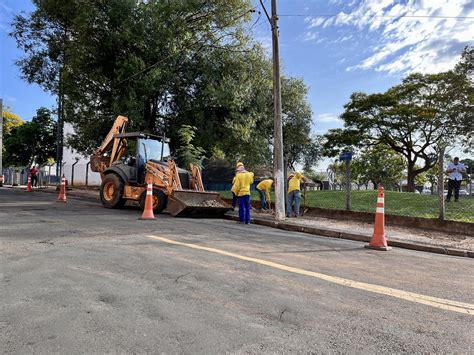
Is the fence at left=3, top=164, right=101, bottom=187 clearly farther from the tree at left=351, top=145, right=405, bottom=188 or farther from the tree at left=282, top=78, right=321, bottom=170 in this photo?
the tree at left=351, top=145, right=405, bottom=188

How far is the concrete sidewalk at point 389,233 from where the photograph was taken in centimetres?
799

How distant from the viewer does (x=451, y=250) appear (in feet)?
25.4

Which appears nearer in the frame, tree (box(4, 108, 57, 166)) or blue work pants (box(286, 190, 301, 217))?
blue work pants (box(286, 190, 301, 217))

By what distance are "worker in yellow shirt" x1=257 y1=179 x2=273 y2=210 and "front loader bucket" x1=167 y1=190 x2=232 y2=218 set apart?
6.36ft

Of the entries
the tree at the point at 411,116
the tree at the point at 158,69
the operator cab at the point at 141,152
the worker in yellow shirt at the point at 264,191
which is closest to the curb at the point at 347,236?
the worker in yellow shirt at the point at 264,191

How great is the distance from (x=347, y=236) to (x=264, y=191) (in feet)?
16.5

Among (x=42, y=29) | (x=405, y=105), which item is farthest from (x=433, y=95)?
(x=42, y=29)

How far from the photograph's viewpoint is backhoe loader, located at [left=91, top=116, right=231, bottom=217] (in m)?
11.6

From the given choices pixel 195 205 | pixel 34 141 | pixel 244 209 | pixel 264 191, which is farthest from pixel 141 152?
pixel 34 141

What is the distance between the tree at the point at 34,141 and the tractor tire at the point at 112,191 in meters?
26.0

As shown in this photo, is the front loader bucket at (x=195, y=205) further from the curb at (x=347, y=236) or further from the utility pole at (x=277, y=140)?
the utility pole at (x=277, y=140)

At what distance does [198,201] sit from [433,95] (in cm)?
2546

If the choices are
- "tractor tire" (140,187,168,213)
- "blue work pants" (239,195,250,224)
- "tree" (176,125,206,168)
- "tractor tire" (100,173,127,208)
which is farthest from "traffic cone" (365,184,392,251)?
"tree" (176,125,206,168)

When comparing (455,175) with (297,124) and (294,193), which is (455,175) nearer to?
(294,193)
